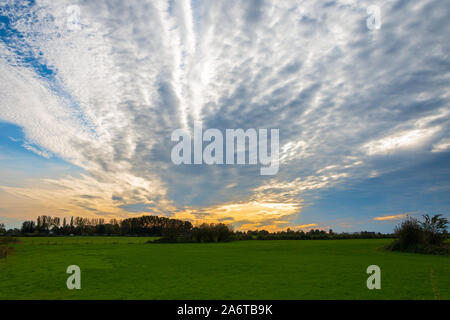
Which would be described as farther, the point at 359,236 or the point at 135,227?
the point at 135,227

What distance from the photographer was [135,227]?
107625 millimetres

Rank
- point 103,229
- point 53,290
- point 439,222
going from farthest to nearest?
point 103,229
point 439,222
point 53,290

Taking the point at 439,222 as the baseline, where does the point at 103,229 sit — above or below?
below
